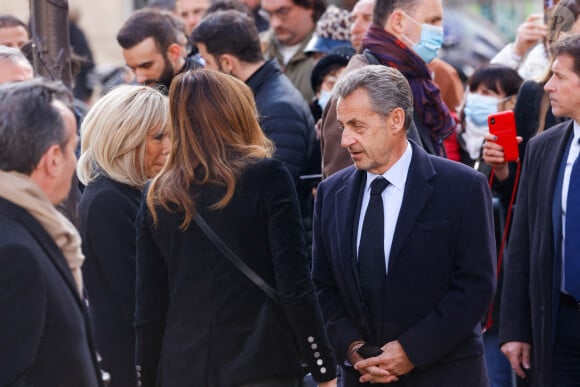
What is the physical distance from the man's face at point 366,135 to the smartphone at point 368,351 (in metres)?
0.71

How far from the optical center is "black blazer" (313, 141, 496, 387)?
14.2 ft

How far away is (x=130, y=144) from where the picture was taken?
4801 mm

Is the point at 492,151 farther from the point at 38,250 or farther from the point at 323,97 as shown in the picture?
the point at 38,250

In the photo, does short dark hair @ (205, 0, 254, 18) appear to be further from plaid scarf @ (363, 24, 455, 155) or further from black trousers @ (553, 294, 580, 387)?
black trousers @ (553, 294, 580, 387)

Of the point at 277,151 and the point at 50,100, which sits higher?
the point at 50,100

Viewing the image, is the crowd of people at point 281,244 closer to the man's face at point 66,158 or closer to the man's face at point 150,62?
the man's face at point 66,158

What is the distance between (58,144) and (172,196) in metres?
0.82

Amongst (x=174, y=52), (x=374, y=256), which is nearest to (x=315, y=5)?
(x=174, y=52)

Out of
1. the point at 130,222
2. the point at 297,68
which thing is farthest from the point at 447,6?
the point at 130,222

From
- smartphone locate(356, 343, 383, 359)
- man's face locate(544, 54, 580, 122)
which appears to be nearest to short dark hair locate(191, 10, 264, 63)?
man's face locate(544, 54, 580, 122)

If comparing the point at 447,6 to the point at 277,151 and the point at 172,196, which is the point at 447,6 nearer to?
the point at 277,151

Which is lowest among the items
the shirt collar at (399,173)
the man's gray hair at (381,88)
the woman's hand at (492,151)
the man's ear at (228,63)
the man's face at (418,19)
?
the woman's hand at (492,151)

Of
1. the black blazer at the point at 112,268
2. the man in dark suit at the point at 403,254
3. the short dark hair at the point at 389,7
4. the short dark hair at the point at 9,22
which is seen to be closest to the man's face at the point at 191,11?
the short dark hair at the point at 9,22

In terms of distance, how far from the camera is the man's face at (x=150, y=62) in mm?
7137
